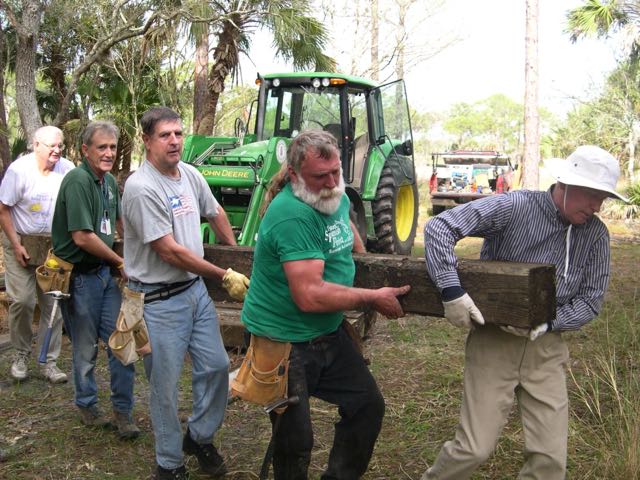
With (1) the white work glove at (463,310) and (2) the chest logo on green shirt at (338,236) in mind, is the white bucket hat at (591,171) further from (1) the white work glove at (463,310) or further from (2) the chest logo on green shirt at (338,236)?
(2) the chest logo on green shirt at (338,236)

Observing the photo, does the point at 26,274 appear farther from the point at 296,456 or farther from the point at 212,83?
the point at 212,83

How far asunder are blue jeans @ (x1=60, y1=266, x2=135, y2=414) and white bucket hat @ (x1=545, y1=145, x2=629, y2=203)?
8.85 feet

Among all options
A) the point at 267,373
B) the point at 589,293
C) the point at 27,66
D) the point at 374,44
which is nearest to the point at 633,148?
the point at 374,44

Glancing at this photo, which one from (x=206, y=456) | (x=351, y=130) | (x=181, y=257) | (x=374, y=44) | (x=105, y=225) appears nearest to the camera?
(x=181, y=257)

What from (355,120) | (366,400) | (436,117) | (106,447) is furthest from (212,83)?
(436,117)

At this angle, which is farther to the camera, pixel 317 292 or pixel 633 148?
pixel 633 148

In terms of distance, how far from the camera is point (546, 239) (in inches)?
111

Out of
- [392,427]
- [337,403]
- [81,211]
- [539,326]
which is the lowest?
A: [392,427]

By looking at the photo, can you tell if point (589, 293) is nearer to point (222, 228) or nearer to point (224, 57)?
point (222, 228)

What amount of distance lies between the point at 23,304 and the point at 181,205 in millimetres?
2430

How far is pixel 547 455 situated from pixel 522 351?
1.38ft

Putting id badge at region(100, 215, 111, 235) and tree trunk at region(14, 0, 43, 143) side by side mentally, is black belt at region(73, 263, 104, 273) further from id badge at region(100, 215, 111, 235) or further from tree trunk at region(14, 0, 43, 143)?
tree trunk at region(14, 0, 43, 143)

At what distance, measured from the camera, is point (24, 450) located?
13.1ft

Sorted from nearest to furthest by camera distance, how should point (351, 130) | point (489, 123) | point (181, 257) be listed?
point (181, 257) < point (351, 130) < point (489, 123)
